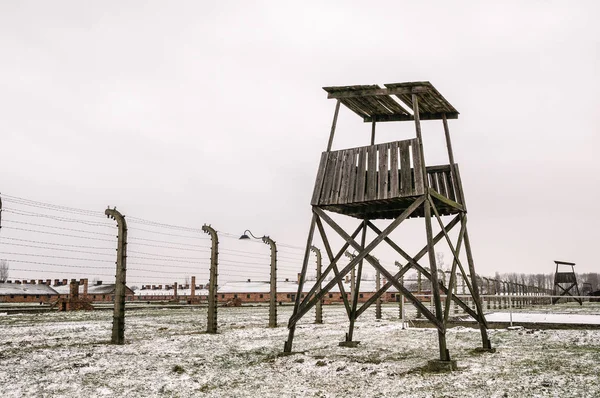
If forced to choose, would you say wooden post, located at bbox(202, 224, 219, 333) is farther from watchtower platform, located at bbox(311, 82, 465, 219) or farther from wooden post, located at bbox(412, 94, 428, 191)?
wooden post, located at bbox(412, 94, 428, 191)

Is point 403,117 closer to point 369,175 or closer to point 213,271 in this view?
point 369,175

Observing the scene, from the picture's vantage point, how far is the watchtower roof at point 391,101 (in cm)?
1061

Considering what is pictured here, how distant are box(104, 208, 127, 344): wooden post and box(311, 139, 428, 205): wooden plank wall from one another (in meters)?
5.04

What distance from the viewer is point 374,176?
10766 millimetres

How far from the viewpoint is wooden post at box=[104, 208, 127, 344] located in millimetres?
11867

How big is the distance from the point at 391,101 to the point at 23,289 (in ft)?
249

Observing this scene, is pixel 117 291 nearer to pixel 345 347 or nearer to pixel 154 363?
pixel 154 363

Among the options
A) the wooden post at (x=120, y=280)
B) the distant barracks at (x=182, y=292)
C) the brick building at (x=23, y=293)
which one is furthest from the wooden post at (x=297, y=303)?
the brick building at (x=23, y=293)

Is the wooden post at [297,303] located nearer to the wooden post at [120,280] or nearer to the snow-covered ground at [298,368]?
the snow-covered ground at [298,368]

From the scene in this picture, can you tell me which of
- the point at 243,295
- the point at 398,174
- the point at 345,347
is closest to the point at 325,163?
the point at 398,174

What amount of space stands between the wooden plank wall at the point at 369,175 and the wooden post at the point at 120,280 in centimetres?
504

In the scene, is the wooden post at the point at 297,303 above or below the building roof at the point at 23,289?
above

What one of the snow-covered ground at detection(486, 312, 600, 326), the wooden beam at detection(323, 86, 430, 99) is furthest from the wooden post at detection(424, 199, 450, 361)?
the snow-covered ground at detection(486, 312, 600, 326)

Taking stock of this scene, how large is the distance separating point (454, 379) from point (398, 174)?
175 inches
